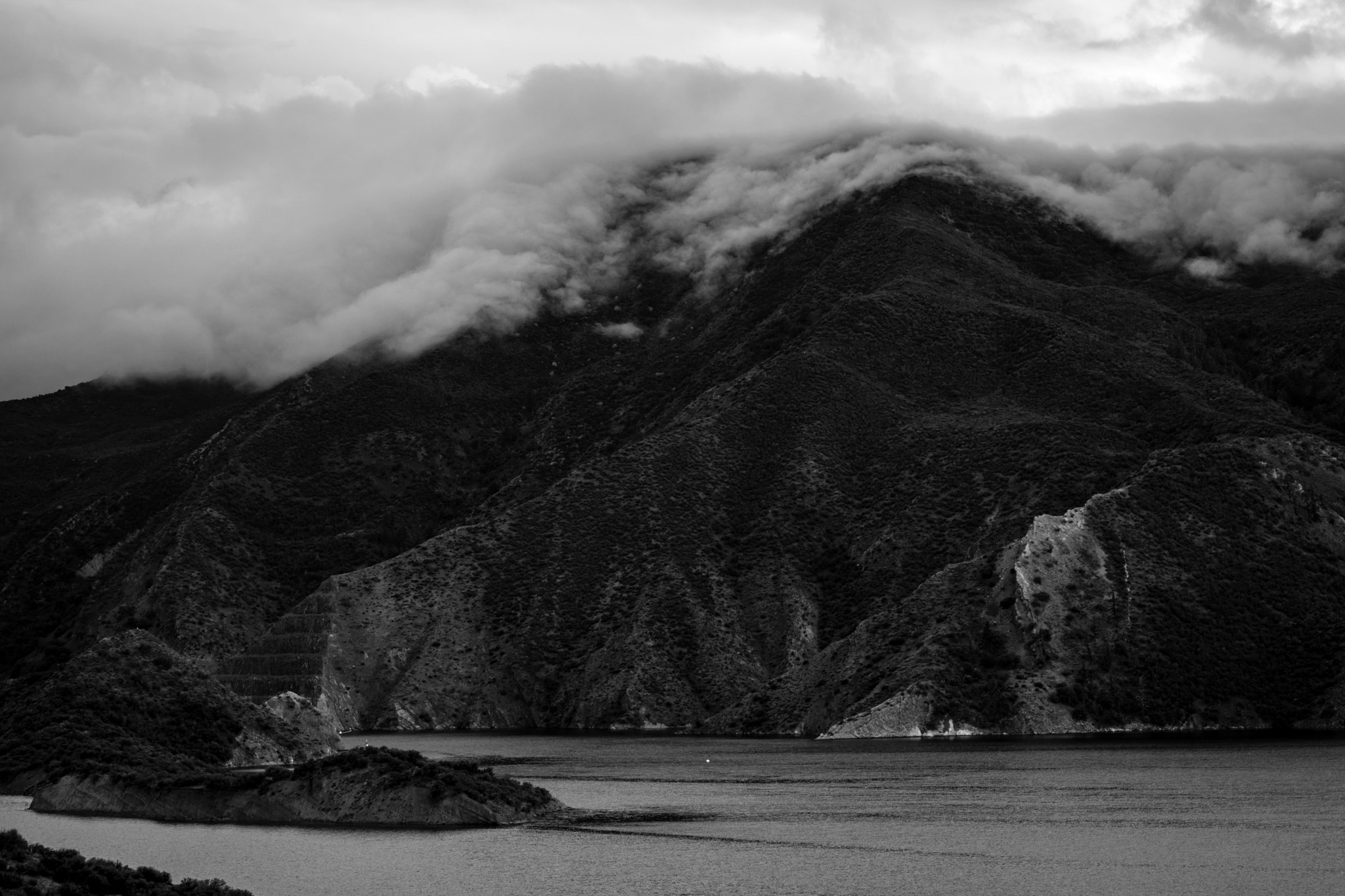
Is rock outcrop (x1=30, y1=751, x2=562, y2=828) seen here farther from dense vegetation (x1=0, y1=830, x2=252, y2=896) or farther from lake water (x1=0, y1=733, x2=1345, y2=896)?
dense vegetation (x1=0, y1=830, x2=252, y2=896)

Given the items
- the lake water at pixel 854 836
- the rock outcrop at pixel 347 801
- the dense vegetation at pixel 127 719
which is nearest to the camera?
the lake water at pixel 854 836

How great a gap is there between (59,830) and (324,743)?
58.0 m

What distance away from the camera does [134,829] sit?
112438 mm

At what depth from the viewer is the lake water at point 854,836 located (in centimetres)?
8625

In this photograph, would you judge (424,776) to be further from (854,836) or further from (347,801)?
(854,836)

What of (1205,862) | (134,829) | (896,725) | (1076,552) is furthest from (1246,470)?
(134,829)

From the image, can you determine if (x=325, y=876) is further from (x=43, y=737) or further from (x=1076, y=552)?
(x=1076, y=552)

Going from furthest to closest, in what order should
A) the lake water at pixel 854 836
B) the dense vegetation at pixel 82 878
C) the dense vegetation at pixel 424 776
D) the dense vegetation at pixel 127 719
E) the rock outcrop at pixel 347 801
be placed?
the dense vegetation at pixel 127 719 < the dense vegetation at pixel 424 776 < the rock outcrop at pixel 347 801 < the lake water at pixel 854 836 < the dense vegetation at pixel 82 878

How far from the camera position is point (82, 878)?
76.1 meters

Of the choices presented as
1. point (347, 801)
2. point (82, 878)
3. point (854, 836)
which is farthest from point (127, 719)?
point (82, 878)

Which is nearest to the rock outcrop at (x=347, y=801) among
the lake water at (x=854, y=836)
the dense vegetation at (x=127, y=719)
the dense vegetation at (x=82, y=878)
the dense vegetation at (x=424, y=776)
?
the dense vegetation at (x=424, y=776)

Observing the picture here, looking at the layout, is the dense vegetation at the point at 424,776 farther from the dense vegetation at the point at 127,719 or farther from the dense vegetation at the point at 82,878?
the dense vegetation at the point at 82,878

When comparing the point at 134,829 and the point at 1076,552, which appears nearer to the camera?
the point at 134,829

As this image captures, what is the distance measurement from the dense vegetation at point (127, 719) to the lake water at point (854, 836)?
770 cm
